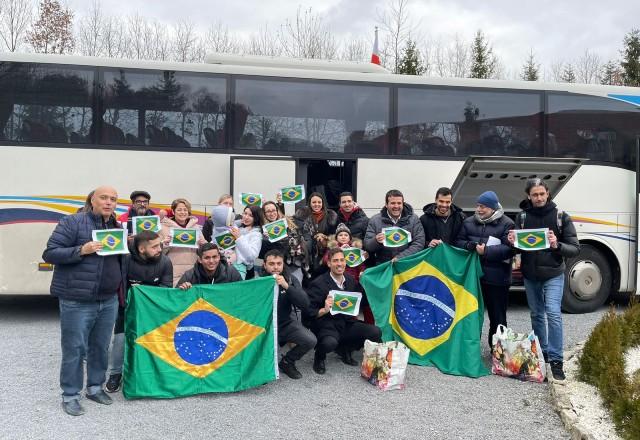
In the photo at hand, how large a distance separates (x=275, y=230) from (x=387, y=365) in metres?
1.95

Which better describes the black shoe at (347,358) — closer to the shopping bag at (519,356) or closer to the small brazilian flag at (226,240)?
the shopping bag at (519,356)

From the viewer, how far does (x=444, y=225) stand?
664cm

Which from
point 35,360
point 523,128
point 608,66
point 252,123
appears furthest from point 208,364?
point 608,66

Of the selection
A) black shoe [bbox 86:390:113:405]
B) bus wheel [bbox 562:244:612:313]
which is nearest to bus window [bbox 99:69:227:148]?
black shoe [bbox 86:390:113:405]

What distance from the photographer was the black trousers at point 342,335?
591cm

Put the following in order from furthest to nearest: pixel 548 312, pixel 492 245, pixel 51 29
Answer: pixel 51 29 → pixel 492 245 → pixel 548 312

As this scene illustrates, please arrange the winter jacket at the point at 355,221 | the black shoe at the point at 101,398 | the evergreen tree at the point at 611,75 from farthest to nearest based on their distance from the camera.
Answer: the evergreen tree at the point at 611,75 < the winter jacket at the point at 355,221 < the black shoe at the point at 101,398

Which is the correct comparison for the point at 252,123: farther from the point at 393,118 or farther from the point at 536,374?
the point at 536,374

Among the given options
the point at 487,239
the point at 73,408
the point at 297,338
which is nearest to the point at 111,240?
the point at 73,408

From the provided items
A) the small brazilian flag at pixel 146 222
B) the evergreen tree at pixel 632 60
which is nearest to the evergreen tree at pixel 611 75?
the evergreen tree at pixel 632 60

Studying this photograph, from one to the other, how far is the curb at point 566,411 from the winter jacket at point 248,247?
134 inches

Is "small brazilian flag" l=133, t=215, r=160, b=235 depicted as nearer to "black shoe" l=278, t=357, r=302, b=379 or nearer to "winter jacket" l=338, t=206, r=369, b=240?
"black shoe" l=278, t=357, r=302, b=379

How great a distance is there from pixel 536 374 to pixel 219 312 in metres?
3.33

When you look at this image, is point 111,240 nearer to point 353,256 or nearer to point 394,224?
point 353,256
